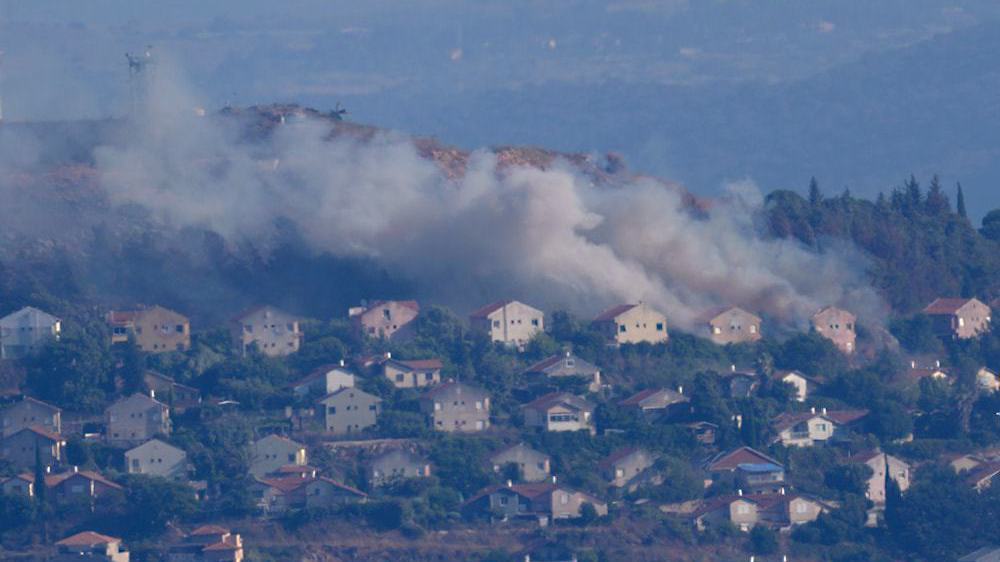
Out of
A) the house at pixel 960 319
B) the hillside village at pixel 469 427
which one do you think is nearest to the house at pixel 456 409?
the hillside village at pixel 469 427

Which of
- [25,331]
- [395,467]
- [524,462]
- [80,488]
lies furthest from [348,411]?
[25,331]

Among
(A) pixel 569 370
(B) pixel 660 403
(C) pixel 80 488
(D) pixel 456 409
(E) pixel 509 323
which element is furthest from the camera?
(E) pixel 509 323

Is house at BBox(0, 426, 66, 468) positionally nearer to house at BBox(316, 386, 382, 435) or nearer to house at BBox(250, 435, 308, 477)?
house at BBox(250, 435, 308, 477)

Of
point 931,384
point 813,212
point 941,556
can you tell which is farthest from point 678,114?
point 941,556

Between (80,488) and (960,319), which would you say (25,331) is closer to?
(80,488)

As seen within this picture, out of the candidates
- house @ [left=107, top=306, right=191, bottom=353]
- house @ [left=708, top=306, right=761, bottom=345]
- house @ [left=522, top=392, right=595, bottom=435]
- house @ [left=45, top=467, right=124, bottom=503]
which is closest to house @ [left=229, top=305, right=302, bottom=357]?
house @ [left=107, top=306, right=191, bottom=353]

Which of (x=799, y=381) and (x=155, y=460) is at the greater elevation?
(x=799, y=381)
